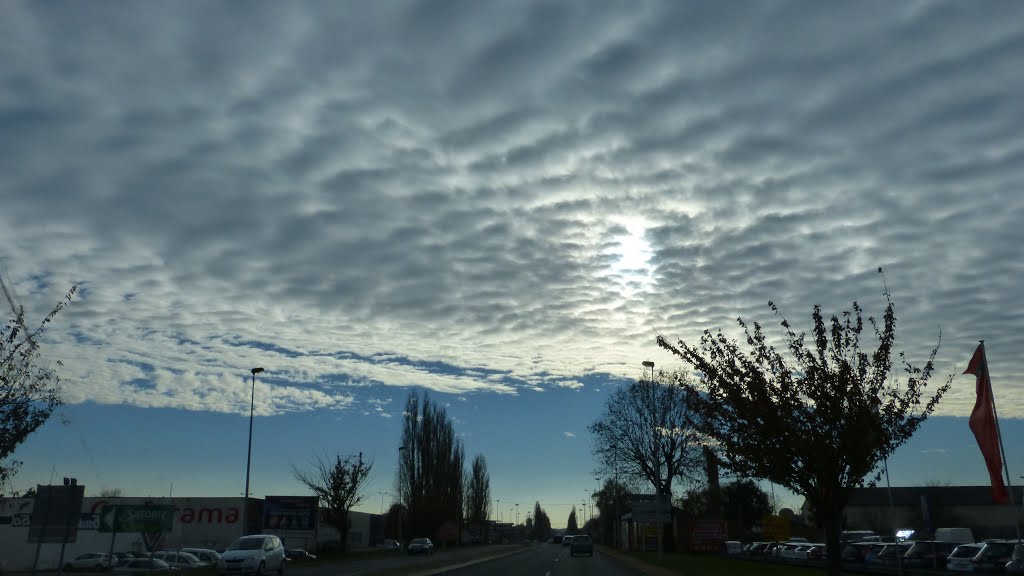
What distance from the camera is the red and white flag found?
21719 mm

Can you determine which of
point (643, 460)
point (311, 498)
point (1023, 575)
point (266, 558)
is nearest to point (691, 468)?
point (643, 460)

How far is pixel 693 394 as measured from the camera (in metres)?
18.8

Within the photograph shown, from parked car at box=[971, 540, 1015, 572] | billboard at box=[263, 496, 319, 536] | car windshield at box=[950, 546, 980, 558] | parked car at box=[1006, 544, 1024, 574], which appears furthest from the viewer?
billboard at box=[263, 496, 319, 536]

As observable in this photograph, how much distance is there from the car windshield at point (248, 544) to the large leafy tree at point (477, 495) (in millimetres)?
89396

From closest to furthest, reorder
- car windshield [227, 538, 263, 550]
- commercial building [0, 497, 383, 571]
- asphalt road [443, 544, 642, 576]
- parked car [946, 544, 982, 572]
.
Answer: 1. car windshield [227, 538, 263, 550]
2. parked car [946, 544, 982, 572]
3. asphalt road [443, 544, 642, 576]
4. commercial building [0, 497, 383, 571]

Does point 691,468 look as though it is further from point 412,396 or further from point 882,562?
point 412,396

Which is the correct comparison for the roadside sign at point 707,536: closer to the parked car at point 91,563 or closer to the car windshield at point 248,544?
the parked car at point 91,563

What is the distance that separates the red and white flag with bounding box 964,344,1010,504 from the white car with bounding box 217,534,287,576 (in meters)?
26.0

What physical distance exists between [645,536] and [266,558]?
179 ft

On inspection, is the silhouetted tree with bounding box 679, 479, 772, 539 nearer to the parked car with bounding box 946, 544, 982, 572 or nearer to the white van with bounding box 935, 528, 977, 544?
the white van with bounding box 935, 528, 977, 544

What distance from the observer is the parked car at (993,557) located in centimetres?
3384

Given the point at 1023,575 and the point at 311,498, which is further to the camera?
the point at 311,498

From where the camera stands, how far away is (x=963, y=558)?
35281 mm

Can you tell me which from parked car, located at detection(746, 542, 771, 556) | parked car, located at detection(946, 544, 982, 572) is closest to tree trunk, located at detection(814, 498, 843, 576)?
parked car, located at detection(946, 544, 982, 572)
